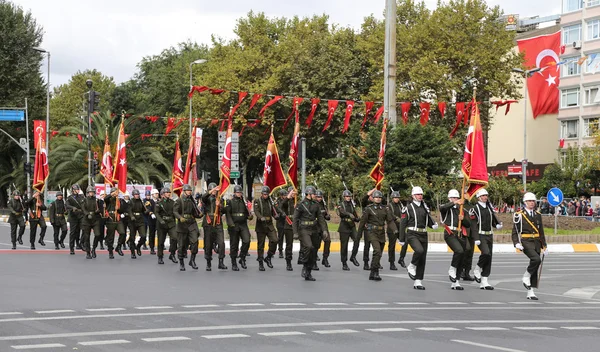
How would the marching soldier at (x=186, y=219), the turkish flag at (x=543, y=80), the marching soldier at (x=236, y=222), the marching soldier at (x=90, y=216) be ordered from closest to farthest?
the marching soldier at (x=236, y=222) < the marching soldier at (x=186, y=219) < the marching soldier at (x=90, y=216) < the turkish flag at (x=543, y=80)

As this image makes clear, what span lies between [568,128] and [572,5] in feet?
28.6

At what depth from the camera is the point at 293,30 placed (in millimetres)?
66312

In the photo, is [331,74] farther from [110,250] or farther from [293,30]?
[110,250]

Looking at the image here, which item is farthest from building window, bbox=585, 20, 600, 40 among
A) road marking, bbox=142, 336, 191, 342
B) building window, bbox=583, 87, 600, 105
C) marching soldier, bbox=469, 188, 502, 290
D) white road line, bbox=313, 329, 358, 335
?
road marking, bbox=142, 336, 191, 342

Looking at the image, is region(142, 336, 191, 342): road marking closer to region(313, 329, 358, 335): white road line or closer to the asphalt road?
the asphalt road


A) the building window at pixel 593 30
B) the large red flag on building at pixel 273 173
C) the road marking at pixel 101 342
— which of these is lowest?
the road marking at pixel 101 342

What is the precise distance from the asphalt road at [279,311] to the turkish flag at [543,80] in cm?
5196

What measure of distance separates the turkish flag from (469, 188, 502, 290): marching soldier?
54.7 meters

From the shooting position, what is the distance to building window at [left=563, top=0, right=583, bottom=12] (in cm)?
7012

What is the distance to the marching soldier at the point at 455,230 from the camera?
17.4 meters

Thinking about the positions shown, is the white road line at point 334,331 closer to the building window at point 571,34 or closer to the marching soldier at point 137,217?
the marching soldier at point 137,217

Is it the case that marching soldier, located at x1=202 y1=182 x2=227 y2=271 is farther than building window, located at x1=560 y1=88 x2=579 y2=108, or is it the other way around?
building window, located at x1=560 y1=88 x2=579 y2=108

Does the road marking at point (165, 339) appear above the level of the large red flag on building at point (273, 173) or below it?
below

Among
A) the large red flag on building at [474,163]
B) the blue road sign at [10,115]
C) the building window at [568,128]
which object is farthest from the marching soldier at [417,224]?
the building window at [568,128]
